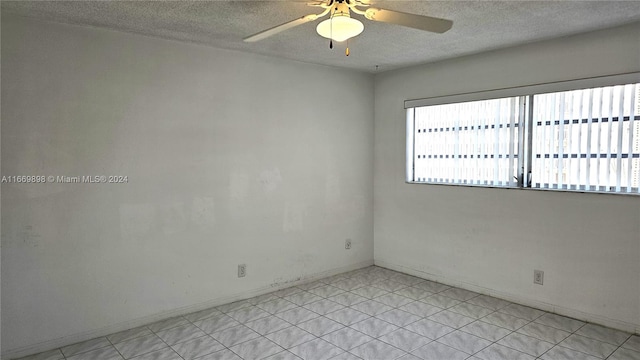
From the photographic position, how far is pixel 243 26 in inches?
118

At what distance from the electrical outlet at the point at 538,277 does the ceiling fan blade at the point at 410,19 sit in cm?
256

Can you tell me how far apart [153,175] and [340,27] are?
2.11 m

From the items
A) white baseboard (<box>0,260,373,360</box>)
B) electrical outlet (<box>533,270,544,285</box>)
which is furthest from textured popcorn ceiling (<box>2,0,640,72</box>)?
white baseboard (<box>0,260,373,360</box>)

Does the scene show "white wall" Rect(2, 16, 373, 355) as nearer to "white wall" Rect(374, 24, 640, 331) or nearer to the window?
"white wall" Rect(374, 24, 640, 331)

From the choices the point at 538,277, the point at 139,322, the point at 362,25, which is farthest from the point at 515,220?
the point at 139,322

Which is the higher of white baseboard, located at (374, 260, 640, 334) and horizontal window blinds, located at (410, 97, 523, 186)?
horizontal window blinds, located at (410, 97, 523, 186)

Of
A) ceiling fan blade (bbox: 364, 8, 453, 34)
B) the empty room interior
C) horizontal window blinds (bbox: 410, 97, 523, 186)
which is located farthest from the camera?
horizontal window blinds (bbox: 410, 97, 523, 186)

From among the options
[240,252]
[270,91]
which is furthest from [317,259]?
[270,91]

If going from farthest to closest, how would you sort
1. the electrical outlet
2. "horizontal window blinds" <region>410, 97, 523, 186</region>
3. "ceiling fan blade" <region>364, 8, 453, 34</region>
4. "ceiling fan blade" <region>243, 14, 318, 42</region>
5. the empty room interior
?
1. "horizontal window blinds" <region>410, 97, 523, 186</region>
2. the electrical outlet
3. the empty room interior
4. "ceiling fan blade" <region>243, 14, 318, 42</region>
5. "ceiling fan blade" <region>364, 8, 453, 34</region>

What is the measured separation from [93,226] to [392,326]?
2476mm

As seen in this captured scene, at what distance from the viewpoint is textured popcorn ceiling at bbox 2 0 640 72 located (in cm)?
257

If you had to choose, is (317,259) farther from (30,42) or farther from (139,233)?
(30,42)

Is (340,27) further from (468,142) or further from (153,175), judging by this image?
(468,142)

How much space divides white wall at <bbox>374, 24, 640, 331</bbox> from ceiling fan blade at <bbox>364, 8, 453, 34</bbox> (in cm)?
189
